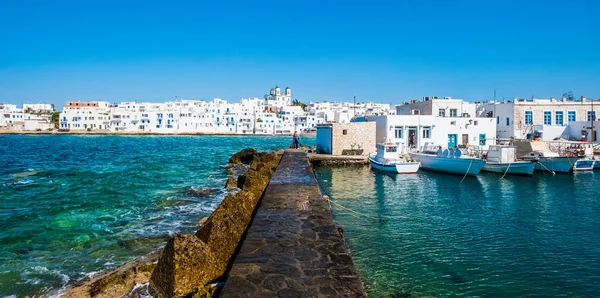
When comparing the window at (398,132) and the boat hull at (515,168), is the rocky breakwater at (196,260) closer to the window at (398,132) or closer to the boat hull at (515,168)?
the boat hull at (515,168)

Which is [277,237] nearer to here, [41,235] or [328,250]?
[328,250]

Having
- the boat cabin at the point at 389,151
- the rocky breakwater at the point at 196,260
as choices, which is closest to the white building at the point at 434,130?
the boat cabin at the point at 389,151

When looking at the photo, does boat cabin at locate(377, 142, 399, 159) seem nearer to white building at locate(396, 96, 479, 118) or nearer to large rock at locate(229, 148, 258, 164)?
white building at locate(396, 96, 479, 118)

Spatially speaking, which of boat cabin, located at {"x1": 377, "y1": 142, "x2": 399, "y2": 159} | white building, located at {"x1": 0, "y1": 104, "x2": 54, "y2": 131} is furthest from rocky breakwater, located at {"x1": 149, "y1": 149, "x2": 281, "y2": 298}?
white building, located at {"x1": 0, "y1": 104, "x2": 54, "y2": 131}

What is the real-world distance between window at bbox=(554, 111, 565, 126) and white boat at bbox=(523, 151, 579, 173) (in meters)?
17.5

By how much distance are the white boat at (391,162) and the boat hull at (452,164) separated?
1899 millimetres

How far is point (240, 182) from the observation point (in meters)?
21.6

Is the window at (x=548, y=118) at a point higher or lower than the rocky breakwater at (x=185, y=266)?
higher

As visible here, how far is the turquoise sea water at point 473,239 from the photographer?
9.02 metres

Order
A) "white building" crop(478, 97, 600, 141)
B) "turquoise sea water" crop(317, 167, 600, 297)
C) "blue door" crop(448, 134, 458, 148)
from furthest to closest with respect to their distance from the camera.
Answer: "white building" crop(478, 97, 600, 141)
"blue door" crop(448, 134, 458, 148)
"turquoise sea water" crop(317, 167, 600, 297)

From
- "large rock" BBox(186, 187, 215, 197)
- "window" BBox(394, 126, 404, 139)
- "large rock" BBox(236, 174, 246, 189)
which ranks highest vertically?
"window" BBox(394, 126, 404, 139)

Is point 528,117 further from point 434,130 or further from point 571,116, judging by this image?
point 434,130

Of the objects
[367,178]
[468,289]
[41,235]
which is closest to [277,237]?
[468,289]

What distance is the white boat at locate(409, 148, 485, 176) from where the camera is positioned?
26.8 meters
